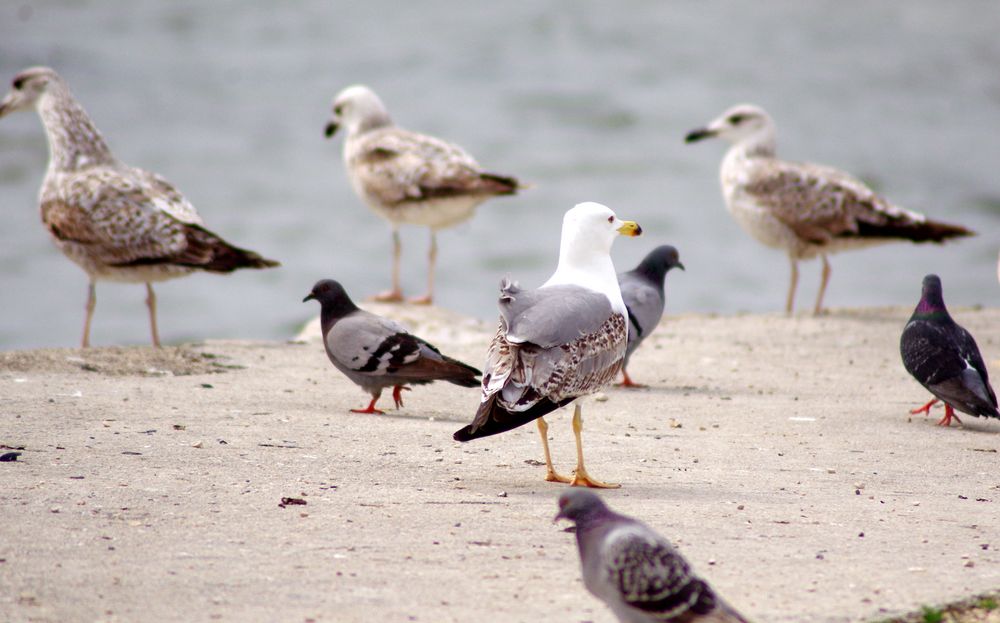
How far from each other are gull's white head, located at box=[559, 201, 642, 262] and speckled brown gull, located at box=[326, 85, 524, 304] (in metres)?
5.37

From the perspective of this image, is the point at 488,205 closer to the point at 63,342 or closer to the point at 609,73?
the point at 609,73

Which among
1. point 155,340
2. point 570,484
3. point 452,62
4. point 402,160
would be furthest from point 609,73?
point 570,484

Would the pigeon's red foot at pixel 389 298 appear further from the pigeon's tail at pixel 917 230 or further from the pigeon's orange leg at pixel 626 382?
the pigeon's tail at pixel 917 230

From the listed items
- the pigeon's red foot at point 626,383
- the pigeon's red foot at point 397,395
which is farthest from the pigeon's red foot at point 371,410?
the pigeon's red foot at point 626,383

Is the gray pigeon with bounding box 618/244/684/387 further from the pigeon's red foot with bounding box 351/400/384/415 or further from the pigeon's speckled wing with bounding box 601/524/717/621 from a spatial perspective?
the pigeon's speckled wing with bounding box 601/524/717/621

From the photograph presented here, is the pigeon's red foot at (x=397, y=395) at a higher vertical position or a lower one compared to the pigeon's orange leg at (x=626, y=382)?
higher

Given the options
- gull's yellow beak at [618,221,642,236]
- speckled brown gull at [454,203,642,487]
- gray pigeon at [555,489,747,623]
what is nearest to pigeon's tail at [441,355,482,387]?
speckled brown gull at [454,203,642,487]

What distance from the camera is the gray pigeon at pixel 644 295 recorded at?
27.9 feet

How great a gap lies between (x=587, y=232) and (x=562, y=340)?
74 centimetres

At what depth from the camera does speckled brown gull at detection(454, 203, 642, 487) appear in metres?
5.44

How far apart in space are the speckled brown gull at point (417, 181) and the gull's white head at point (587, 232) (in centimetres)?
537

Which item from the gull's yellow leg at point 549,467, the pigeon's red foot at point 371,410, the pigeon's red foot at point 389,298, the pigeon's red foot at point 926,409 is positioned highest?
the gull's yellow leg at point 549,467

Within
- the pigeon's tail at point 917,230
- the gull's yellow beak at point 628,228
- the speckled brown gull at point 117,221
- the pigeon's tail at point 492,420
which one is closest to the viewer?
the pigeon's tail at point 492,420

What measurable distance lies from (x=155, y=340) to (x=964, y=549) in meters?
6.42
